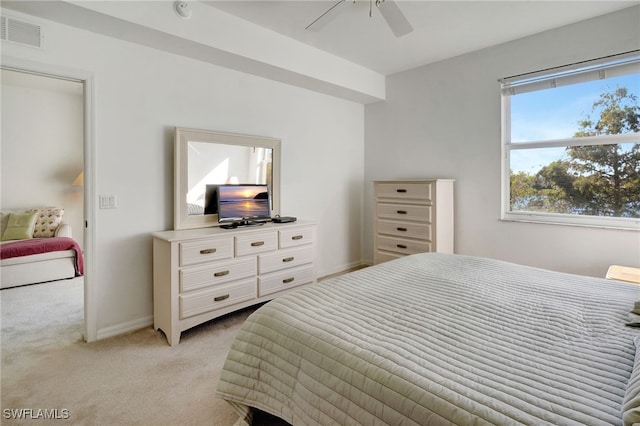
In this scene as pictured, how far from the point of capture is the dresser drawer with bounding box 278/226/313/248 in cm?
314

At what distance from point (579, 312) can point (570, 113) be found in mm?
2434

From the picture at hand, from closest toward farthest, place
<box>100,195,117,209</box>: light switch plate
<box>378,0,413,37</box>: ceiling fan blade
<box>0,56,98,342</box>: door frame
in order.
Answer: <box>378,0,413,37</box>: ceiling fan blade
<box>0,56,98,342</box>: door frame
<box>100,195,117,209</box>: light switch plate

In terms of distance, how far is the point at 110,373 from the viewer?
6.73ft

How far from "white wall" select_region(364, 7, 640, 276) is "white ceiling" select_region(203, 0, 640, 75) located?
0.16m

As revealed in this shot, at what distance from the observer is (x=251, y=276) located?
9.53ft

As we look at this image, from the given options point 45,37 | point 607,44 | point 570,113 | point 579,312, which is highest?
point 607,44

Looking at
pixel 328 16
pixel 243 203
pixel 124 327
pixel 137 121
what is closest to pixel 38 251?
pixel 124 327

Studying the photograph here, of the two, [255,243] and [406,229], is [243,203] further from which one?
[406,229]

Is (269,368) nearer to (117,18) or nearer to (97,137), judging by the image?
(97,137)

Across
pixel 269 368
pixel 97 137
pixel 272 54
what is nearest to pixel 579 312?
pixel 269 368

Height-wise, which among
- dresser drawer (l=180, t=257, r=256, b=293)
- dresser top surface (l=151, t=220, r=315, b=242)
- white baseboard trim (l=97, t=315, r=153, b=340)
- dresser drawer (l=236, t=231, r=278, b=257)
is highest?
dresser top surface (l=151, t=220, r=315, b=242)

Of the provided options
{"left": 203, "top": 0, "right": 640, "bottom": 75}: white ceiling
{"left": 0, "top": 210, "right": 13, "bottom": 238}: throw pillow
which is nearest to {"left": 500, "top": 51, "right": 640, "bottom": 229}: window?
{"left": 203, "top": 0, "right": 640, "bottom": 75}: white ceiling

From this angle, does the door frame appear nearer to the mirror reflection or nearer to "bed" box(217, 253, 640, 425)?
the mirror reflection

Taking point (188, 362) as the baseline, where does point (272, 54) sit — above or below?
above
